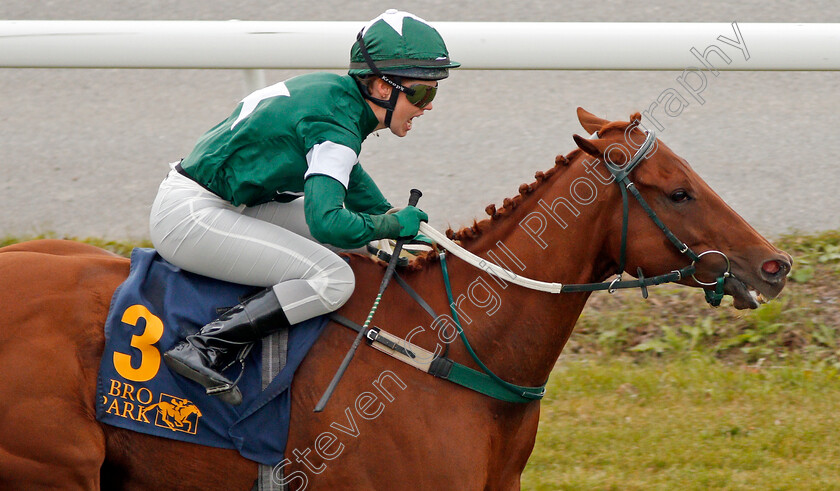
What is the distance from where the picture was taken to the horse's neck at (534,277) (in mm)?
3957

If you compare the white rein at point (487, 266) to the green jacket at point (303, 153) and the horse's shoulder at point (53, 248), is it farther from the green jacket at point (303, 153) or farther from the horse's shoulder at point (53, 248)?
the horse's shoulder at point (53, 248)

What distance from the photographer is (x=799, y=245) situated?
22.6 ft

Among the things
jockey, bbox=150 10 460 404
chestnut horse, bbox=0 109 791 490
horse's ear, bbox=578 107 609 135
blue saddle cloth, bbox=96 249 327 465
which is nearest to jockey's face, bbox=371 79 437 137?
jockey, bbox=150 10 460 404

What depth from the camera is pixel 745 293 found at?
389 centimetres

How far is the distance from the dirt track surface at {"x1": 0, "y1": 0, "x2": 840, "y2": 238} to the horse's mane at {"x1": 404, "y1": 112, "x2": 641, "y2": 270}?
118 inches

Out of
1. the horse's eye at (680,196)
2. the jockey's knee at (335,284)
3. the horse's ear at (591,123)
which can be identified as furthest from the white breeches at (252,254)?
the horse's eye at (680,196)

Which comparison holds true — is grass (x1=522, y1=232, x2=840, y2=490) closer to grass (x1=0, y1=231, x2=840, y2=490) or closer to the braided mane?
grass (x1=0, y1=231, x2=840, y2=490)

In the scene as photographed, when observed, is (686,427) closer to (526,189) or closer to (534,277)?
(534,277)

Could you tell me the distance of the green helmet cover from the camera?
3.90 metres

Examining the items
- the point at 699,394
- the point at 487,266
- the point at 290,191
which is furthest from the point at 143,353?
the point at 699,394

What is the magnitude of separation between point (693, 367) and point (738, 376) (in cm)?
26

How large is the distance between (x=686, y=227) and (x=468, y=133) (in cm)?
458

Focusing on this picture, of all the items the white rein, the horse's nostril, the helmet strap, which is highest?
the horse's nostril

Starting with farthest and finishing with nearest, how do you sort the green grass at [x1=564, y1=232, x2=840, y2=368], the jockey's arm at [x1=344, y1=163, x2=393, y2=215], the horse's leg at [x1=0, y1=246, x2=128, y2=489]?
the green grass at [x1=564, y1=232, x2=840, y2=368] < the jockey's arm at [x1=344, y1=163, x2=393, y2=215] < the horse's leg at [x1=0, y1=246, x2=128, y2=489]
